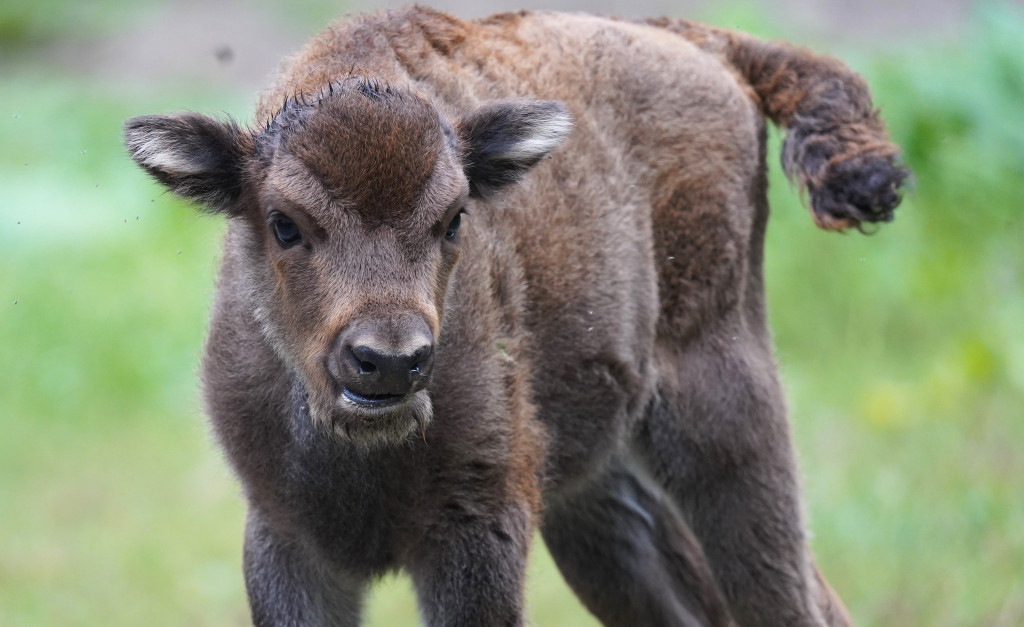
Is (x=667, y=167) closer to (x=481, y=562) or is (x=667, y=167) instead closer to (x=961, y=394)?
(x=481, y=562)

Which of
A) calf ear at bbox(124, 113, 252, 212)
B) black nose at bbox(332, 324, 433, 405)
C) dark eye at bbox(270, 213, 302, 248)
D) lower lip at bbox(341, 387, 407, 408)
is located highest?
calf ear at bbox(124, 113, 252, 212)

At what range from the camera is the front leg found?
542 centimetres

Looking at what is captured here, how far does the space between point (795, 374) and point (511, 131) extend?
8.07 meters

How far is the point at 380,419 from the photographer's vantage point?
4.91 m

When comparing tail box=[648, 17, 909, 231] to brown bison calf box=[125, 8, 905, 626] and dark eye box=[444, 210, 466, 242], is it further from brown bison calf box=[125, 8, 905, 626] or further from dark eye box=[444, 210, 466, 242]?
dark eye box=[444, 210, 466, 242]

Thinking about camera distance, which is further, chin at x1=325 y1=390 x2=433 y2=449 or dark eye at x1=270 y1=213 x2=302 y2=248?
dark eye at x1=270 y1=213 x2=302 y2=248

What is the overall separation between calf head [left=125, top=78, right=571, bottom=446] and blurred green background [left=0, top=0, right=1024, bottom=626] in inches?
113

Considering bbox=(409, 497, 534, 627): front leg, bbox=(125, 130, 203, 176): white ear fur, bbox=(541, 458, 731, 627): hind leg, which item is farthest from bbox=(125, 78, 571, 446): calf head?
bbox=(541, 458, 731, 627): hind leg

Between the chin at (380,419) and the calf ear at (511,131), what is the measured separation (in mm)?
994

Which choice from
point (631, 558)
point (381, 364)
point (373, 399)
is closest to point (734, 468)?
point (631, 558)

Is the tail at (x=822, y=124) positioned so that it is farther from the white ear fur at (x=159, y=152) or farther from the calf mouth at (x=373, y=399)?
the white ear fur at (x=159, y=152)

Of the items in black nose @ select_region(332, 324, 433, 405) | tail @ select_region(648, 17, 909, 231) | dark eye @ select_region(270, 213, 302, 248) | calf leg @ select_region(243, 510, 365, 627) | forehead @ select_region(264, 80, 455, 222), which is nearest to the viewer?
black nose @ select_region(332, 324, 433, 405)

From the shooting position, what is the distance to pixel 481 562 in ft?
17.8

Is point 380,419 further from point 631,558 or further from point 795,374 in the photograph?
point 795,374
